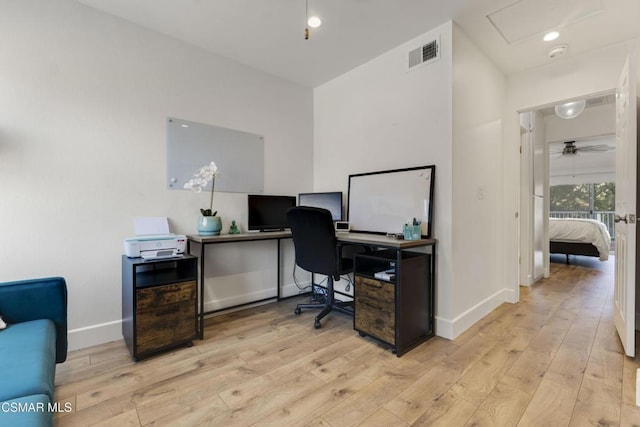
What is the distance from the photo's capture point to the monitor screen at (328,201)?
3.07 m

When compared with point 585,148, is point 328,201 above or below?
below

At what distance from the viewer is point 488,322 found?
262 centimetres

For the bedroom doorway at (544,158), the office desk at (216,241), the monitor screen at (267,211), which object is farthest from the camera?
the bedroom doorway at (544,158)

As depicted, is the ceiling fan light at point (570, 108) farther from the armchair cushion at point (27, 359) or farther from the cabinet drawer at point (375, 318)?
the armchair cushion at point (27, 359)

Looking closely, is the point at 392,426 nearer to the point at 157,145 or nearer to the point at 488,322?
the point at 488,322

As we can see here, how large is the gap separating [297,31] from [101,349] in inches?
116

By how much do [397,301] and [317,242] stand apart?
0.79m

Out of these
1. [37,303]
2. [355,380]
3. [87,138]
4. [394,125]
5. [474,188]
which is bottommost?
[355,380]

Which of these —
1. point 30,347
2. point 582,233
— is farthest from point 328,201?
point 582,233

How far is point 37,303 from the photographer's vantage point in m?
1.55

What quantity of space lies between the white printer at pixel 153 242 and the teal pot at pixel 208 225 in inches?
10.0

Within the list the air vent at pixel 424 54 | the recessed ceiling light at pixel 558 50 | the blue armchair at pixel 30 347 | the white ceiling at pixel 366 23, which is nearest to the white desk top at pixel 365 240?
the blue armchair at pixel 30 347

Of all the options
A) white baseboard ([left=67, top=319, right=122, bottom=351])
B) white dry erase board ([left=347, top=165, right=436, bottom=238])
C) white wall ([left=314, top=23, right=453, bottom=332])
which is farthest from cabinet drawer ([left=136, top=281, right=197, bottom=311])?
white wall ([left=314, top=23, right=453, bottom=332])

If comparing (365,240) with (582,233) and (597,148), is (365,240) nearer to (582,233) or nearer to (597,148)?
(582,233)
